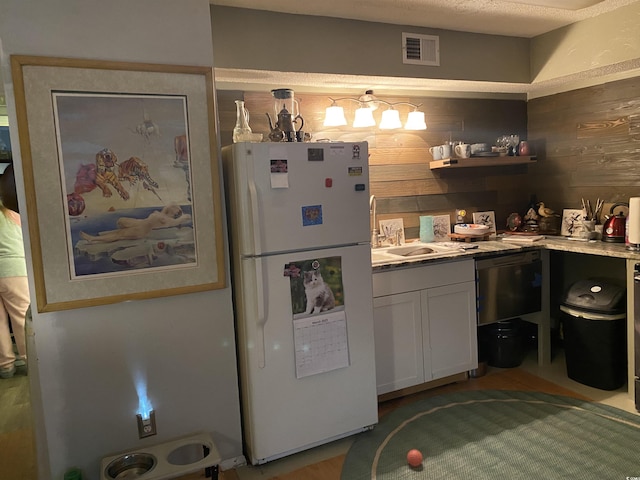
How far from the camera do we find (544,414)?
2812 millimetres

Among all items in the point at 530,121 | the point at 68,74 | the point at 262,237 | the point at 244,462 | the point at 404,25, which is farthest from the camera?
the point at 530,121

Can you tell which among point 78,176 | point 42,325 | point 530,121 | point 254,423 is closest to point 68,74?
point 78,176

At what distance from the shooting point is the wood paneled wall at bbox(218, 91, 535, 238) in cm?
349

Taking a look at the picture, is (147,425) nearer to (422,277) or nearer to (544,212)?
(422,277)

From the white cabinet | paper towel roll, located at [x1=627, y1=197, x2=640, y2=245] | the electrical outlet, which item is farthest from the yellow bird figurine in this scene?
the electrical outlet

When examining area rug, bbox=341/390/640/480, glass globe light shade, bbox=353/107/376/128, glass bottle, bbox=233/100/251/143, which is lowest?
area rug, bbox=341/390/640/480

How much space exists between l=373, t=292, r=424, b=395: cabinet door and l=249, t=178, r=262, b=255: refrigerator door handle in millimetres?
909

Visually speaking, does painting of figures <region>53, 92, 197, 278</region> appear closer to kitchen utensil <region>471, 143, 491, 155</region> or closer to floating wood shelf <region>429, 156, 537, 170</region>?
floating wood shelf <region>429, 156, 537, 170</region>

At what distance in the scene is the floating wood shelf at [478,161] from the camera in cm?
356

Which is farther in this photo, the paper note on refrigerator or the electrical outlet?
the paper note on refrigerator

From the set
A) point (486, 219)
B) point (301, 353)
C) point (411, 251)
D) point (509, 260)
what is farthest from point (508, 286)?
point (301, 353)

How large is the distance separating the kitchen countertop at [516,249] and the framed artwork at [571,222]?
14 cm

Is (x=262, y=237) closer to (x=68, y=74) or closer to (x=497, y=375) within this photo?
(x=68, y=74)

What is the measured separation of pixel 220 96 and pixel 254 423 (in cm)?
189
